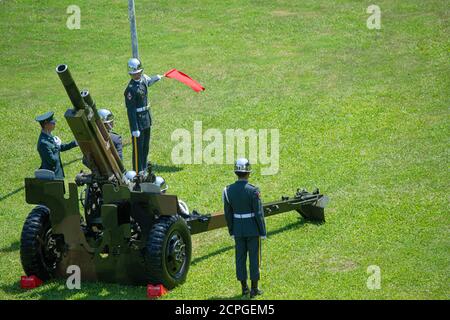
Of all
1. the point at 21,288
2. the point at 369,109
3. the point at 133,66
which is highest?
the point at 133,66

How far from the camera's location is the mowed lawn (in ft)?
44.4

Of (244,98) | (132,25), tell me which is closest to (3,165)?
(132,25)

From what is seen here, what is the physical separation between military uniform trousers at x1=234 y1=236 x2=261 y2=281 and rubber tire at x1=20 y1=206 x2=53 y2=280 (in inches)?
105

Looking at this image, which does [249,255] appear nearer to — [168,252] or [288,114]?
[168,252]

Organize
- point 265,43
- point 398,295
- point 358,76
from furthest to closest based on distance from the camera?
1. point 265,43
2. point 358,76
3. point 398,295

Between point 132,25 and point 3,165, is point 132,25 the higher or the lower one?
the higher one

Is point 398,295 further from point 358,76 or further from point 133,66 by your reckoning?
point 358,76

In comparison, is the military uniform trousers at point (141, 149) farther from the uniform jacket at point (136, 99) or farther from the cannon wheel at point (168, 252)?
the cannon wheel at point (168, 252)

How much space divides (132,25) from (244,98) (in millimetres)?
3411

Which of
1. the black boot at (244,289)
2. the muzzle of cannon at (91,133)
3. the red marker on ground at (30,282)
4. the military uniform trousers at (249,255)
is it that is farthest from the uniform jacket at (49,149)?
the black boot at (244,289)

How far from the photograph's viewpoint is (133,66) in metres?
16.9

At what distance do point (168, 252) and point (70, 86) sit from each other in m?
2.51

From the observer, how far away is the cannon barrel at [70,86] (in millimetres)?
12047

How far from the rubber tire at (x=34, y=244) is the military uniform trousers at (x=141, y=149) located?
15.0ft
